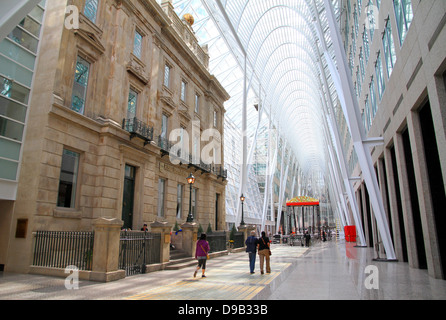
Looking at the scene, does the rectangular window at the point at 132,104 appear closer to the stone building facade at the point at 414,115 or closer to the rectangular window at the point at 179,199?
the rectangular window at the point at 179,199

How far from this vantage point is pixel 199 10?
29516 mm

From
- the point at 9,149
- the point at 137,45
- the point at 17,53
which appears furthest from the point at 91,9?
the point at 9,149

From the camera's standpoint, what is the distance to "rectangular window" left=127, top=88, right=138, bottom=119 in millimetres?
17750

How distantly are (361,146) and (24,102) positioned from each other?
15948mm

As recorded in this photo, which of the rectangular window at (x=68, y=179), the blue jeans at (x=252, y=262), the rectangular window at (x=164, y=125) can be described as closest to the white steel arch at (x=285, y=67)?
the blue jeans at (x=252, y=262)

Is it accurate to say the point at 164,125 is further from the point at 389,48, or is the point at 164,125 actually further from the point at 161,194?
the point at 389,48

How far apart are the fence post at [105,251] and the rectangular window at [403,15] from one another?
40.8ft

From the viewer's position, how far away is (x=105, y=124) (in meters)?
Result: 14.9

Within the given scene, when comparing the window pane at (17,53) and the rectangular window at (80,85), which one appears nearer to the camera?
the window pane at (17,53)

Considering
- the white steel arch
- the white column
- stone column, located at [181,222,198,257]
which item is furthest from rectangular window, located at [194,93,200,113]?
the white column

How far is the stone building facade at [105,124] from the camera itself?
39.3 ft

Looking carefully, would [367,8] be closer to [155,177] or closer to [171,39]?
[171,39]
